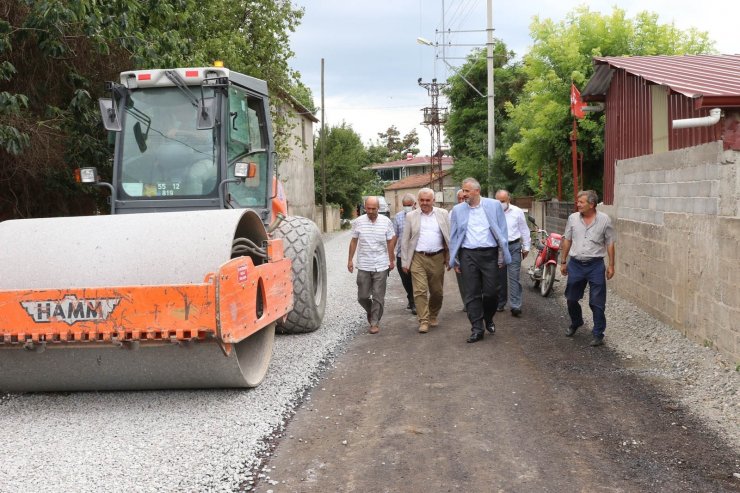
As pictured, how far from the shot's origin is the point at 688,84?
27.4ft

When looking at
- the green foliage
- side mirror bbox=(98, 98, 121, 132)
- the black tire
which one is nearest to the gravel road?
the black tire

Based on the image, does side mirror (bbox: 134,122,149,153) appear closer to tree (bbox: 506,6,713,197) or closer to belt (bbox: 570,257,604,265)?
belt (bbox: 570,257,604,265)

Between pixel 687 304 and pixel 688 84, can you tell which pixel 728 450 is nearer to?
pixel 687 304

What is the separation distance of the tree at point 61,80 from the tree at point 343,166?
37060 mm

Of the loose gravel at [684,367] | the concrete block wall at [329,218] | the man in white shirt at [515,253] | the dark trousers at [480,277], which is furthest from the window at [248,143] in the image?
the concrete block wall at [329,218]

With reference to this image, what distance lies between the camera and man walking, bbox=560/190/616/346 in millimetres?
8898

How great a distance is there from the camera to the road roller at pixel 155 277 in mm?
5613

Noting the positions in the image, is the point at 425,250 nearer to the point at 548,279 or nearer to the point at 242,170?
the point at 242,170

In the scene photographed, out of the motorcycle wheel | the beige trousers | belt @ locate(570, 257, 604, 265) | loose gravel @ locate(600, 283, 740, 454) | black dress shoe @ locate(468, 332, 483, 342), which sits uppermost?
belt @ locate(570, 257, 604, 265)

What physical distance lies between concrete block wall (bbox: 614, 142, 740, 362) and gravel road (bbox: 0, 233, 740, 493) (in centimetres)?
43

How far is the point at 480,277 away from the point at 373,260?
1.43 m

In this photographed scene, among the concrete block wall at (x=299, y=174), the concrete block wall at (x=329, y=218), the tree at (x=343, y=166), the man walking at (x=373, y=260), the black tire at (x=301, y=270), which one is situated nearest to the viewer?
the black tire at (x=301, y=270)

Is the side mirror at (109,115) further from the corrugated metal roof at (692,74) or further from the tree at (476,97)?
the tree at (476,97)

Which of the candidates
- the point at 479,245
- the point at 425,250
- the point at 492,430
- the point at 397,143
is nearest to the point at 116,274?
the point at 492,430
